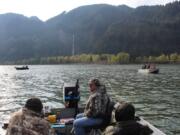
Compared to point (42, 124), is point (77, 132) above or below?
below

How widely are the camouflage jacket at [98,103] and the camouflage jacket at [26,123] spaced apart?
327 cm

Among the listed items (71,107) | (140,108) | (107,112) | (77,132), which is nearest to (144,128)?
(107,112)

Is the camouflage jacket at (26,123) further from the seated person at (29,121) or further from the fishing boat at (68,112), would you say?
the fishing boat at (68,112)

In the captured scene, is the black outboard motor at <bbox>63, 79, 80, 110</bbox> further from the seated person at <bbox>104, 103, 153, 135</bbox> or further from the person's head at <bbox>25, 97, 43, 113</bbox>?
the seated person at <bbox>104, 103, 153, 135</bbox>

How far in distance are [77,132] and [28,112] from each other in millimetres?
4000

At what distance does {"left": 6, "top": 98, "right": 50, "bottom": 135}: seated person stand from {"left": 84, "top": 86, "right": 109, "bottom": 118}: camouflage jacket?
3.21 metres

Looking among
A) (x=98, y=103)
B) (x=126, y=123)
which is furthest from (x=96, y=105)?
(x=126, y=123)

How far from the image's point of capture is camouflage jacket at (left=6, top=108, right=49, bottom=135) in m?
8.80

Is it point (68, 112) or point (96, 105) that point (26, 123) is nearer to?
point (96, 105)

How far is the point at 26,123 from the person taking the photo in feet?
28.9

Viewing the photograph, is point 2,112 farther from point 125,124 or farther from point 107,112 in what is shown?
point 125,124

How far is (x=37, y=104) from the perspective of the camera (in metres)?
8.91

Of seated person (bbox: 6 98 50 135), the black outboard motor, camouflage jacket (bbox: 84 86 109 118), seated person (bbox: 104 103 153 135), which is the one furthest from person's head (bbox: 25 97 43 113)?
the black outboard motor

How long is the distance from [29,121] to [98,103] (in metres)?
3.57
